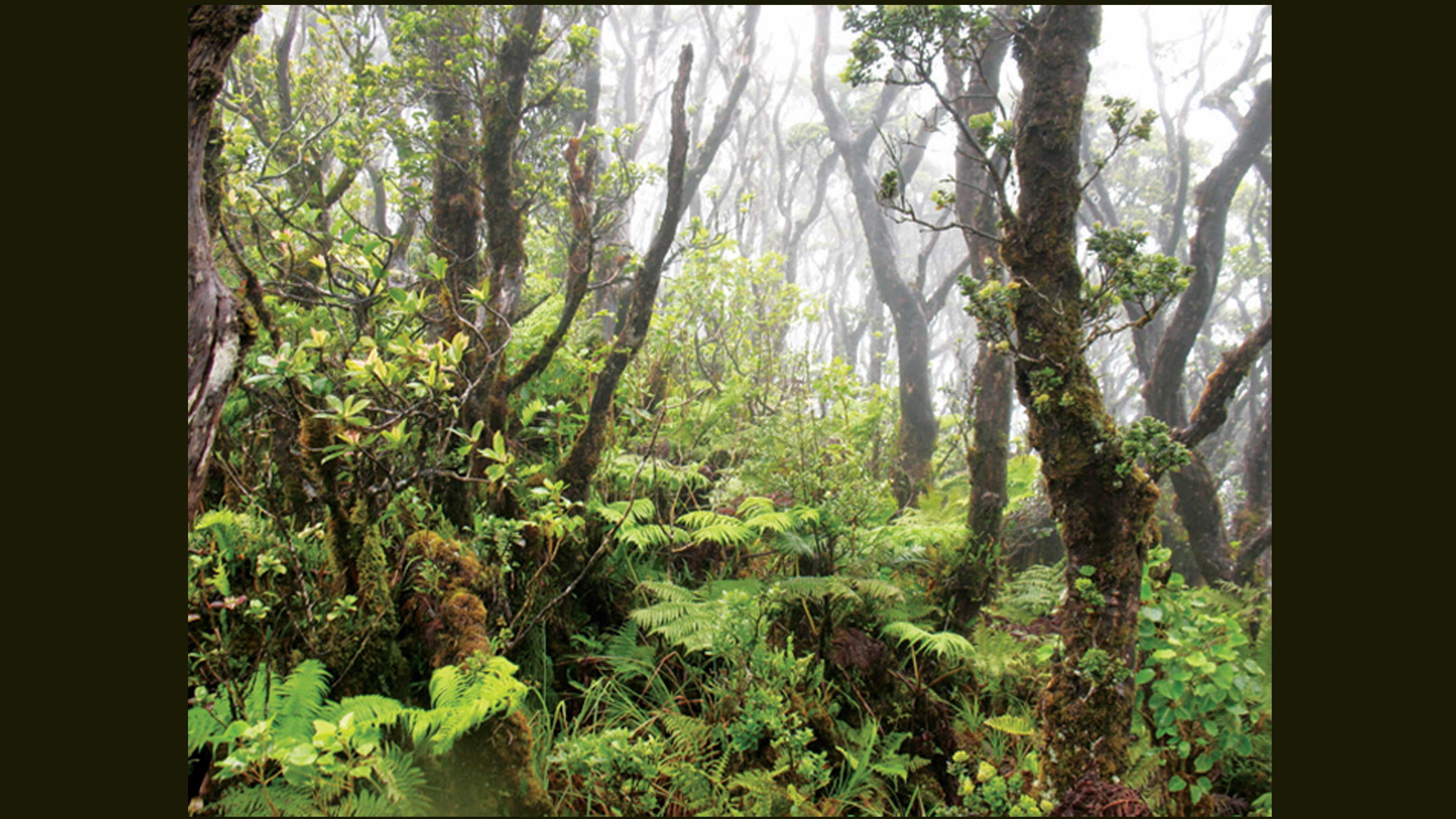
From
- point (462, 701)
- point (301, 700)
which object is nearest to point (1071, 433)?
point (462, 701)

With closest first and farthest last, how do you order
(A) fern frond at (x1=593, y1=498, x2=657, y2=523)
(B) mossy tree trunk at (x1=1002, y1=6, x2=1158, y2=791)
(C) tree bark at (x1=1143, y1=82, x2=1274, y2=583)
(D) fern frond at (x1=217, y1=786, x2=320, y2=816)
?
(D) fern frond at (x1=217, y1=786, x2=320, y2=816) → (B) mossy tree trunk at (x1=1002, y1=6, x2=1158, y2=791) → (A) fern frond at (x1=593, y1=498, x2=657, y2=523) → (C) tree bark at (x1=1143, y1=82, x2=1274, y2=583)

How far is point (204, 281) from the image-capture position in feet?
6.15

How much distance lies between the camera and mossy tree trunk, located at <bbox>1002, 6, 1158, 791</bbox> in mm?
2457

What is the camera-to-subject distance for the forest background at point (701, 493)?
2668mm

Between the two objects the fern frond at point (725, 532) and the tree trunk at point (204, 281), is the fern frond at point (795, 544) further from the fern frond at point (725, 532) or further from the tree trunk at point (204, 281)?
the tree trunk at point (204, 281)

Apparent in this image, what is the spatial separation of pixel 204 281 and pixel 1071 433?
117 inches

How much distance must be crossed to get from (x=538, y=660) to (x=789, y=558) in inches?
59.1

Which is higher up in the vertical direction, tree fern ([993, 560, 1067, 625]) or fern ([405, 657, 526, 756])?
tree fern ([993, 560, 1067, 625])

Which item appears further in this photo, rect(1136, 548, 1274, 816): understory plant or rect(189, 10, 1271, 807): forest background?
rect(189, 10, 1271, 807): forest background

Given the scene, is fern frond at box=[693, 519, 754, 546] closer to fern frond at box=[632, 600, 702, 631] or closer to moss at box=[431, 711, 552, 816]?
fern frond at box=[632, 600, 702, 631]

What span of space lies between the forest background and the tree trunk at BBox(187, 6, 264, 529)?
0.42 m

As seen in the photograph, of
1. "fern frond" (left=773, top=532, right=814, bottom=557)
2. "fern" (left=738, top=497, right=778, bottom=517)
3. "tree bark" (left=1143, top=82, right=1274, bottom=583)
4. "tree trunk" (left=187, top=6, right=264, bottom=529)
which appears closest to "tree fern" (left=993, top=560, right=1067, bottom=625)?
"fern frond" (left=773, top=532, right=814, bottom=557)

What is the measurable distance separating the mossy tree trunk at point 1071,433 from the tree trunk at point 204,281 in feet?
9.04

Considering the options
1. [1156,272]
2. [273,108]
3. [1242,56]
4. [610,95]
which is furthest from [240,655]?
[610,95]
